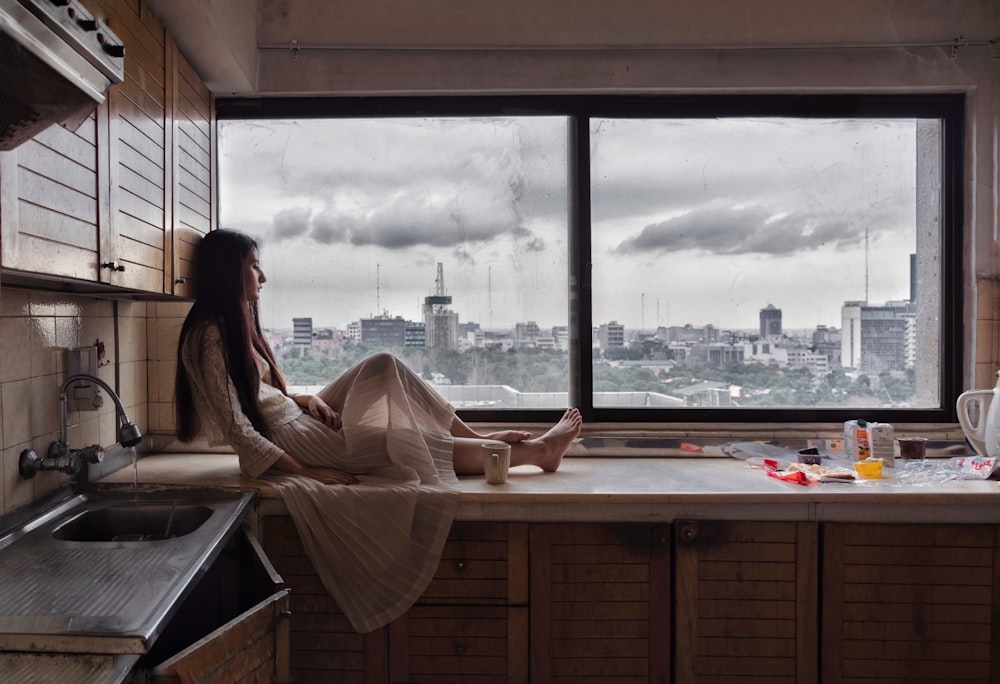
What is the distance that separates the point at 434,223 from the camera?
240cm

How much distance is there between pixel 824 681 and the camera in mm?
1762

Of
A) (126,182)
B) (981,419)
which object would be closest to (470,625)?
(126,182)

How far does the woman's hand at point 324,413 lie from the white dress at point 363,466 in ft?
0.11

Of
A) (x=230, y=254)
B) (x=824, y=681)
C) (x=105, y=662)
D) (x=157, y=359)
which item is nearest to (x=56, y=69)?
(x=105, y=662)

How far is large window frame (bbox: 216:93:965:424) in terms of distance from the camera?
234 cm

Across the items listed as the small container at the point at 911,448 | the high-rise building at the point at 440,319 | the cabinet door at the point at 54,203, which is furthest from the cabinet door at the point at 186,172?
the small container at the point at 911,448

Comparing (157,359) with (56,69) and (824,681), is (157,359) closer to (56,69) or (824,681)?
(56,69)

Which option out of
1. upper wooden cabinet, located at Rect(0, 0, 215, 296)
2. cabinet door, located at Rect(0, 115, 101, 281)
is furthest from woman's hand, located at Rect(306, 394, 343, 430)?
cabinet door, located at Rect(0, 115, 101, 281)

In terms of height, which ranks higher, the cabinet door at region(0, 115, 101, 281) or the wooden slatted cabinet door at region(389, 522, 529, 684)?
the cabinet door at region(0, 115, 101, 281)

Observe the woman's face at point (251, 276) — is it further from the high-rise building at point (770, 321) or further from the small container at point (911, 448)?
the small container at point (911, 448)

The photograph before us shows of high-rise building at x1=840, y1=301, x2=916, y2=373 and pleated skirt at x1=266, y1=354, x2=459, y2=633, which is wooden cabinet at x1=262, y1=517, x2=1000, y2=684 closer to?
pleated skirt at x1=266, y1=354, x2=459, y2=633

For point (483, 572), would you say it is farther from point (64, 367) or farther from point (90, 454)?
point (64, 367)

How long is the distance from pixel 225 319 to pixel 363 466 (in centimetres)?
62

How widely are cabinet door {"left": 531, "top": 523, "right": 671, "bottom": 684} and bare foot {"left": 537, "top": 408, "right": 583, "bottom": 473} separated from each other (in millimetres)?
339
